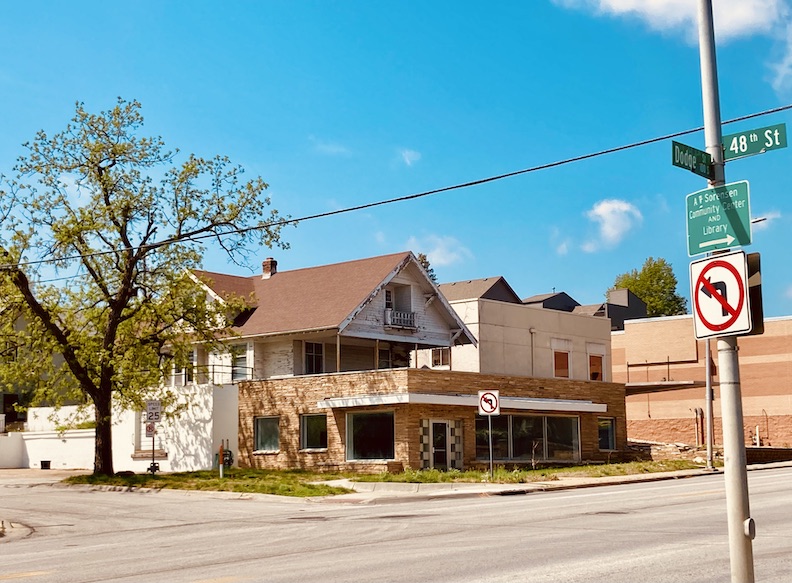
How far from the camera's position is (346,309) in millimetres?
40375

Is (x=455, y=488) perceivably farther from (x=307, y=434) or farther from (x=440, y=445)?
(x=307, y=434)

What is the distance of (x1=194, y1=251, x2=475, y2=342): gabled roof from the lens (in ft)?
133

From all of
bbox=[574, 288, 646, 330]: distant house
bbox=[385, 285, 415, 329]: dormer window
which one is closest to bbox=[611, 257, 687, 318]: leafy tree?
bbox=[574, 288, 646, 330]: distant house

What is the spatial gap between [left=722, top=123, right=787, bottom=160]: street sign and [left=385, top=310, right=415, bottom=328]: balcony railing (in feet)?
113

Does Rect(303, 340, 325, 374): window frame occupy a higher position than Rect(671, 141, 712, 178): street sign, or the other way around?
Rect(303, 340, 325, 374): window frame

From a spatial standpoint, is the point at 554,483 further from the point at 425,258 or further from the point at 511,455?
the point at 425,258

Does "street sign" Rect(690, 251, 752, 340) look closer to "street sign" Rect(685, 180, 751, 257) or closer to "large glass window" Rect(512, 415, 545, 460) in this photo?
"street sign" Rect(685, 180, 751, 257)

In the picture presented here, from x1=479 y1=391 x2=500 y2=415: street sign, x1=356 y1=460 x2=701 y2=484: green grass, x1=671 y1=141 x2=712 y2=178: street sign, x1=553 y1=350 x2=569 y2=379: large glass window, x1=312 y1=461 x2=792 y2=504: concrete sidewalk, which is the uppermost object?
x1=553 y1=350 x2=569 y2=379: large glass window

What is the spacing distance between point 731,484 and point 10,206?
109ft

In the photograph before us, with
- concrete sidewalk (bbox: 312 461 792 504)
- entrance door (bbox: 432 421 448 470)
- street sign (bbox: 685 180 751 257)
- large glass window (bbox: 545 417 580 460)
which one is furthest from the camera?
large glass window (bbox: 545 417 580 460)

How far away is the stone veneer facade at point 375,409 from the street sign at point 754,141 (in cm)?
2870

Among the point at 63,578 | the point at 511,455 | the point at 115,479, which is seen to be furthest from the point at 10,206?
the point at 63,578

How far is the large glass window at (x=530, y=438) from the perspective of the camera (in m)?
40.1

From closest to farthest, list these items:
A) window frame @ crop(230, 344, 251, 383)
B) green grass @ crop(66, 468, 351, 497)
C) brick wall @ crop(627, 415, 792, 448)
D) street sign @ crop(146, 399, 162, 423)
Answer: green grass @ crop(66, 468, 351, 497), street sign @ crop(146, 399, 162, 423), window frame @ crop(230, 344, 251, 383), brick wall @ crop(627, 415, 792, 448)
